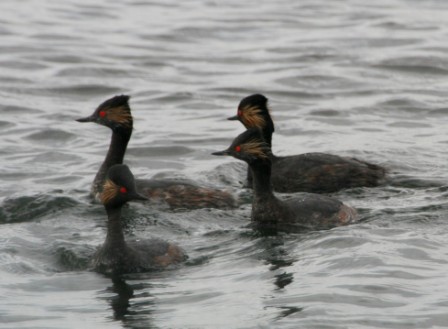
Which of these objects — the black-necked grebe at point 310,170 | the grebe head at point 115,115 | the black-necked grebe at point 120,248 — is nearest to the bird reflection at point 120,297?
the black-necked grebe at point 120,248

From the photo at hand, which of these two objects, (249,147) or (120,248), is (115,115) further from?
(120,248)

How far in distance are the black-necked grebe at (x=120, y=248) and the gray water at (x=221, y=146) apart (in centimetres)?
14

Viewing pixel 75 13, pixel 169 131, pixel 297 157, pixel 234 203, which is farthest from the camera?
pixel 75 13

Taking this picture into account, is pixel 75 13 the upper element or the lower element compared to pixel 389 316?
upper

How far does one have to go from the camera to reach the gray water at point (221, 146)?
33.4 feet

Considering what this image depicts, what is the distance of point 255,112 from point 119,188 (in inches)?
145

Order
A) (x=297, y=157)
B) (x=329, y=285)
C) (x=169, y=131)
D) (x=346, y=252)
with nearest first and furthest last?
(x=329, y=285) → (x=346, y=252) → (x=297, y=157) → (x=169, y=131)

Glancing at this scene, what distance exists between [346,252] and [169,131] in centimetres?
660

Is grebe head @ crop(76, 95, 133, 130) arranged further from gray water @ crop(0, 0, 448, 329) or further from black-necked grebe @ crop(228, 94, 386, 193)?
black-necked grebe @ crop(228, 94, 386, 193)

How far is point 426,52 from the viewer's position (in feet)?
76.1

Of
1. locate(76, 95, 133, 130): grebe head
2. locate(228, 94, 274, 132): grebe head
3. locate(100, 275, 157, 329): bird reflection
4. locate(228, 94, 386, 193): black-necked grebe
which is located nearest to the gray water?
locate(100, 275, 157, 329): bird reflection

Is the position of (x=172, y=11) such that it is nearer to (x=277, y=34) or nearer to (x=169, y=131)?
(x=277, y=34)

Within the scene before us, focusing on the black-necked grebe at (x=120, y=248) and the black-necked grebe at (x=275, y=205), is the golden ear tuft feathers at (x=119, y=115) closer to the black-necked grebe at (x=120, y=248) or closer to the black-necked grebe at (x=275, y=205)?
the black-necked grebe at (x=275, y=205)

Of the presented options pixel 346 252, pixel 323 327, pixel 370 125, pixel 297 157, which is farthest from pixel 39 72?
pixel 323 327
